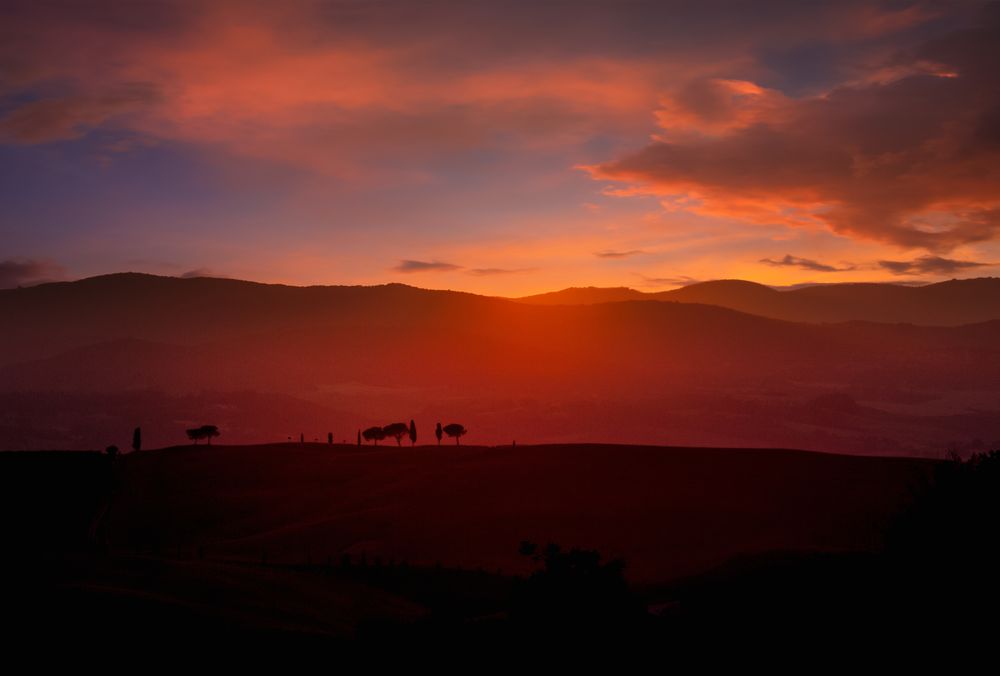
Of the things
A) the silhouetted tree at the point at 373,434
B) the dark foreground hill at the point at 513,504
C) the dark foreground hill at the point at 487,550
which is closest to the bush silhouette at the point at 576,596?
the dark foreground hill at the point at 487,550

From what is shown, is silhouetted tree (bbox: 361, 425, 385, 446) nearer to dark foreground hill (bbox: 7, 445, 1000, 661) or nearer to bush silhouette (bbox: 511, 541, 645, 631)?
dark foreground hill (bbox: 7, 445, 1000, 661)

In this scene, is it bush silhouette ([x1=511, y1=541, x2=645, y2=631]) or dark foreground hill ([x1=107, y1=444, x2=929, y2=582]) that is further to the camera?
dark foreground hill ([x1=107, y1=444, x2=929, y2=582])

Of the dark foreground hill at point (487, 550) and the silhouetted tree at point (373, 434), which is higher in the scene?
the silhouetted tree at point (373, 434)

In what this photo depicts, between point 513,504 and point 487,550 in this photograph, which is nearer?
point 487,550

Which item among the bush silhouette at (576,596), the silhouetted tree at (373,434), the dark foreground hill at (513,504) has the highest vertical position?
the silhouetted tree at (373,434)

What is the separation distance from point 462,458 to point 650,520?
→ 76.7 feet

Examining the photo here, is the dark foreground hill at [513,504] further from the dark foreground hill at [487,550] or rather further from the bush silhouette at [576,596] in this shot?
the bush silhouette at [576,596]

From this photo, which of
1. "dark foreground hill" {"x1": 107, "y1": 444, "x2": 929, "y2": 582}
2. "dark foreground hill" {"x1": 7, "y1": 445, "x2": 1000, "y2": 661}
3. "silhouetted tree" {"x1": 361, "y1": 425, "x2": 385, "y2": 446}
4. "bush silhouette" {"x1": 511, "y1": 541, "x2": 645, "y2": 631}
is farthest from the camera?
"silhouetted tree" {"x1": 361, "y1": 425, "x2": 385, "y2": 446}

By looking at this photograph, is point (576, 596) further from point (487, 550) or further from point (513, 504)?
point (513, 504)

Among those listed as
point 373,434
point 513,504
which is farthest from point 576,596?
point 373,434

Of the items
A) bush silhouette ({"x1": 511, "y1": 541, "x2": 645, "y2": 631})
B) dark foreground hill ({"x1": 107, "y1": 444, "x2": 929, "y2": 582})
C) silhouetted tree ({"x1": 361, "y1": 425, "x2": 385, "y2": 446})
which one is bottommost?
dark foreground hill ({"x1": 107, "y1": 444, "x2": 929, "y2": 582})

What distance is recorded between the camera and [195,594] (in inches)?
773

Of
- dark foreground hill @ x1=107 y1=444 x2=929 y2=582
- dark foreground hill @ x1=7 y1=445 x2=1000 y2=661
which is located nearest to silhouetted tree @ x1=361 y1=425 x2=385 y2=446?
dark foreground hill @ x1=7 y1=445 x2=1000 y2=661

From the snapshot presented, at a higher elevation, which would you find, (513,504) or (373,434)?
(373,434)
